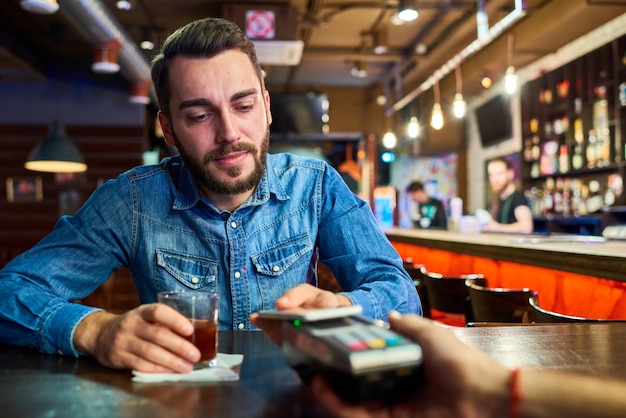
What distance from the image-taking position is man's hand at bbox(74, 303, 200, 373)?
0.89m

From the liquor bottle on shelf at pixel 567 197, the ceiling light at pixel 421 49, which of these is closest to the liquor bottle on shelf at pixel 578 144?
the liquor bottle on shelf at pixel 567 197

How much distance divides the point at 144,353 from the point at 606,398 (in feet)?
2.07

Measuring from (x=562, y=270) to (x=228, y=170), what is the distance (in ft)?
6.50

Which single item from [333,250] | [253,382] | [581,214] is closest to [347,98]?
[581,214]

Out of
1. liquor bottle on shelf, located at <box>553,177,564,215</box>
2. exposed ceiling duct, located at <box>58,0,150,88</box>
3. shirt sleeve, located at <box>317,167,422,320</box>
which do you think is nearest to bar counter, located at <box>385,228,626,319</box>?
shirt sleeve, located at <box>317,167,422,320</box>

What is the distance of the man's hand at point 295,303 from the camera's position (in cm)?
87

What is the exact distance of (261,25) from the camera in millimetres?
6238

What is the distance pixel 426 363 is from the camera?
657 millimetres

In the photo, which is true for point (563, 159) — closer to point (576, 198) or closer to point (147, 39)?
point (576, 198)

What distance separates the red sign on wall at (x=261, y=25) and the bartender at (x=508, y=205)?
2.79 meters

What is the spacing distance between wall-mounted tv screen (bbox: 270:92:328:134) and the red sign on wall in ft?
9.23

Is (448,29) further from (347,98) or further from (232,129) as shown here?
(232,129)

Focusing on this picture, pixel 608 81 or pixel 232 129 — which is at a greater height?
pixel 608 81

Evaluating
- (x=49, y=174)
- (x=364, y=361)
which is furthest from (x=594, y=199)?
(x=49, y=174)
